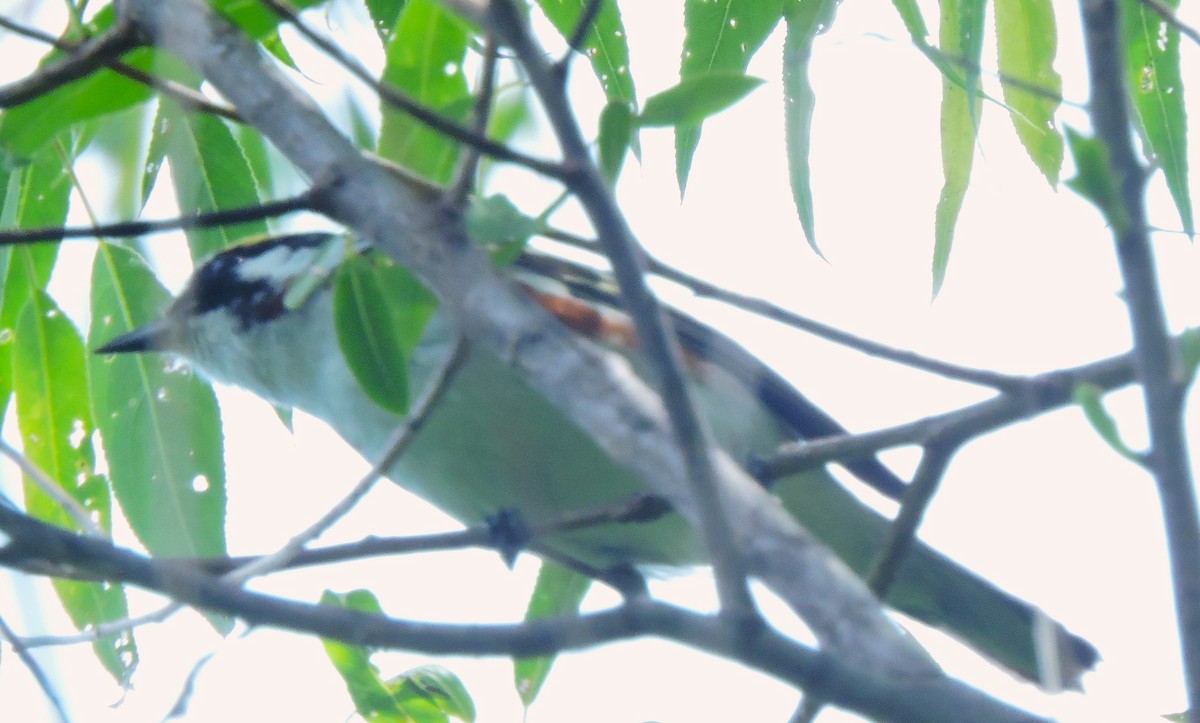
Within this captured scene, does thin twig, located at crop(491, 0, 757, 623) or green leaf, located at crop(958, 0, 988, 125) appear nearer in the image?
thin twig, located at crop(491, 0, 757, 623)

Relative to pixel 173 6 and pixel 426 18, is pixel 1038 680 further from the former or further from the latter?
pixel 173 6

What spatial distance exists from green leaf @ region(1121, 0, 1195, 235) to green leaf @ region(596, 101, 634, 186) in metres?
1.42

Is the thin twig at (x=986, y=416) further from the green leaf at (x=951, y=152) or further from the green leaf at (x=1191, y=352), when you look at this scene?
the green leaf at (x=951, y=152)

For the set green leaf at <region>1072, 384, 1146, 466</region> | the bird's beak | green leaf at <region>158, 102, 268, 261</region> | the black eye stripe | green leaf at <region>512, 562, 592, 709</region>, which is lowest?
green leaf at <region>1072, 384, 1146, 466</region>

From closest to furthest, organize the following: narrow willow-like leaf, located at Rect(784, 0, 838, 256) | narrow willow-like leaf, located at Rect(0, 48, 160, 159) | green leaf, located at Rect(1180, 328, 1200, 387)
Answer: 1. green leaf, located at Rect(1180, 328, 1200, 387)
2. narrow willow-like leaf, located at Rect(0, 48, 160, 159)
3. narrow willow-like leaf, located at Rect(784, 0, 838, 256)

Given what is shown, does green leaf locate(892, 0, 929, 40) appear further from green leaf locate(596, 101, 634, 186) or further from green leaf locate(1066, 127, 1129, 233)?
green leaf locate(1066, 127, 1129, 233)

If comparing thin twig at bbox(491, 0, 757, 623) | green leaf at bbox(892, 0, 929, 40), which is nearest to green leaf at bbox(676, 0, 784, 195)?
green leaf at bbox(892, 0, 929, 40)

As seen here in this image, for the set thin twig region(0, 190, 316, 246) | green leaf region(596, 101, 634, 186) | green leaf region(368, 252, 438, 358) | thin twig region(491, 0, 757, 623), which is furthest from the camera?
green leaf region(368, 252, 438, 358)

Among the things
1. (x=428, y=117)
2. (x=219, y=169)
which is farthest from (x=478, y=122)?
(x=219, y=169)

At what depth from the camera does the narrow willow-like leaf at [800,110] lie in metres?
2.45

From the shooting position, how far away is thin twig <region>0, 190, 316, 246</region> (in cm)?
166

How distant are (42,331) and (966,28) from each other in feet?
6.19

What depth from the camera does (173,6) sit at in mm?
1939

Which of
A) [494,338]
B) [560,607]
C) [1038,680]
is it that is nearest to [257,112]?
[494,338]
